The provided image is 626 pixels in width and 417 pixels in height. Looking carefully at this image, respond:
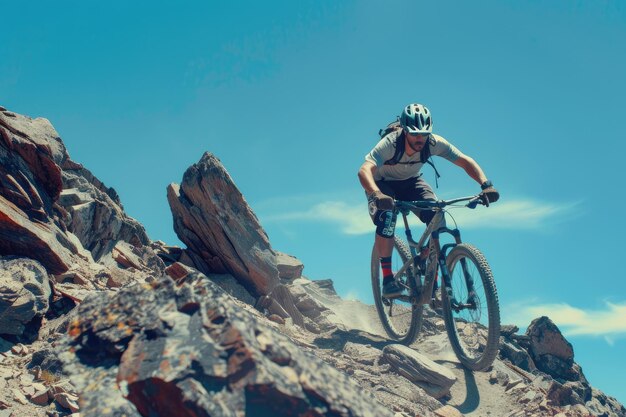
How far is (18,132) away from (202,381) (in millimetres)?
10052

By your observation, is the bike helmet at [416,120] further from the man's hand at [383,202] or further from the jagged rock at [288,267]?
the jagged rock at [288,267]

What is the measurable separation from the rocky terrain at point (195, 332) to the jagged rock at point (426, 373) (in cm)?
3

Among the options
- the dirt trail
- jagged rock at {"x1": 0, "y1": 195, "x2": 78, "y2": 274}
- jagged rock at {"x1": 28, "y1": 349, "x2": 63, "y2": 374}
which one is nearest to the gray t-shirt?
the dirt trail

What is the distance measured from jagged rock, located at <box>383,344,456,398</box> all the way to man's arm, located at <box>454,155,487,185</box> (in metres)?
3.43

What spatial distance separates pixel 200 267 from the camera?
47.1 feet

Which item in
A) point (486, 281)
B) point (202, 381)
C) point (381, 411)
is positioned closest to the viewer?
point (202, 381)

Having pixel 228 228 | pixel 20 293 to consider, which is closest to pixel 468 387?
pixel 228 228

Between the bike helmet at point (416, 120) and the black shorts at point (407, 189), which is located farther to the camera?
the black shorts at point (407, 189)

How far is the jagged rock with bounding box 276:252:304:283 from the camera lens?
17.2m

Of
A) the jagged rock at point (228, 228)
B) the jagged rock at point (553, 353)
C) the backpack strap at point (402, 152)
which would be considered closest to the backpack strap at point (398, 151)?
the backpack strap at point (402, 152)

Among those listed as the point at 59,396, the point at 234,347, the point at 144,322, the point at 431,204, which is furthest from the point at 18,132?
the point at 234,347

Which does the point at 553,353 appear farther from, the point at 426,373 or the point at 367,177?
the point at 367,177

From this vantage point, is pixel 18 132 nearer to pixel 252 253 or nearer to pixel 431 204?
pixel 252 253

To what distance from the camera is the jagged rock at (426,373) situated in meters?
9.85
